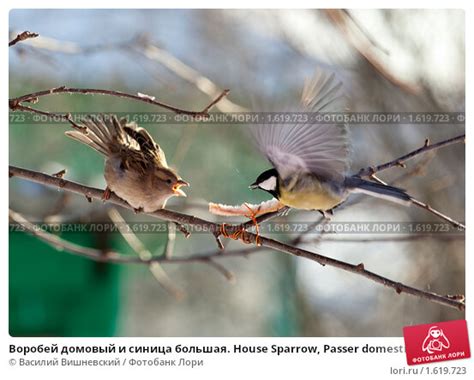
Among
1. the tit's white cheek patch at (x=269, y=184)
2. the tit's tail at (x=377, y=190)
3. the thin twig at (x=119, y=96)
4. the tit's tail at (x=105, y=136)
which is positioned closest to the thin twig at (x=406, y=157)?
the tit's tail at (x=377, y=190)

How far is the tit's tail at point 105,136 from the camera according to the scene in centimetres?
152

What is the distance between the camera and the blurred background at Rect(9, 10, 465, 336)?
6.31ft

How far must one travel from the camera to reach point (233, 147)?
241 centimetres

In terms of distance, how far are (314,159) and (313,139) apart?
0.21ft

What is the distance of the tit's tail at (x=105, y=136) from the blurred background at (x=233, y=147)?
25 cm
